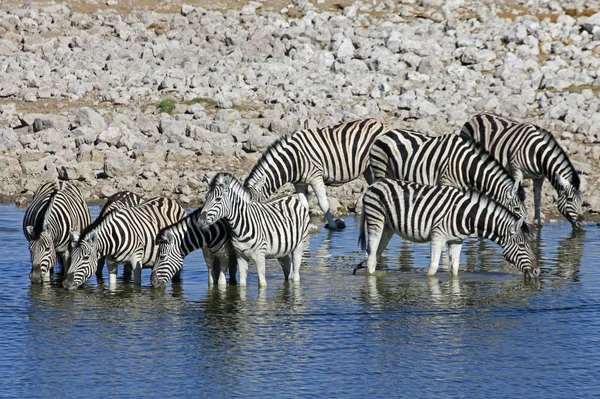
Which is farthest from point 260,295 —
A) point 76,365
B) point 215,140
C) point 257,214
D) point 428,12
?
point 428,12

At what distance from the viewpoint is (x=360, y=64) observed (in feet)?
94.3

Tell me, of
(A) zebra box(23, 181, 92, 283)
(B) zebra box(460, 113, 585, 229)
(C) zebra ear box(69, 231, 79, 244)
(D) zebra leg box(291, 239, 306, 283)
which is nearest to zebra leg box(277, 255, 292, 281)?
(D) zebra leg box(291, 239, 306, 283)

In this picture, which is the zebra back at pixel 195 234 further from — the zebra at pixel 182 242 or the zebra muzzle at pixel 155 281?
Answer: the zebra muzzle at pixel 155 281

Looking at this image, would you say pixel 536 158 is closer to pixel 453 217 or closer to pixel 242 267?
pixel 453 217

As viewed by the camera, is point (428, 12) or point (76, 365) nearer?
point (76, 365)

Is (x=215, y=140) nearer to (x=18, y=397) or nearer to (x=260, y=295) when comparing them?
(x=260, y=295)

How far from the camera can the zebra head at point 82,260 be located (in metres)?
13.8

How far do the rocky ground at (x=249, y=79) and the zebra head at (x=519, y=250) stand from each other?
17.9ft

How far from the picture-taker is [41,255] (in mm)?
14484

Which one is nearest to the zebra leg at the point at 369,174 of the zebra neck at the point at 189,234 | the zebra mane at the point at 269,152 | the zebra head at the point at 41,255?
the zebra mane at the point at 269,152

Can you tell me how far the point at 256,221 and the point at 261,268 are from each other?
0.59m

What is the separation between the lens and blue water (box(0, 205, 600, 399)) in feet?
34.3

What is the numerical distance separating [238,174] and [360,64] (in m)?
7.57

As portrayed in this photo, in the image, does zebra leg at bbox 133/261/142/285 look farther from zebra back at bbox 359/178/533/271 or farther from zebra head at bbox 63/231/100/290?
zebra back at bbox 359/178/533/271
